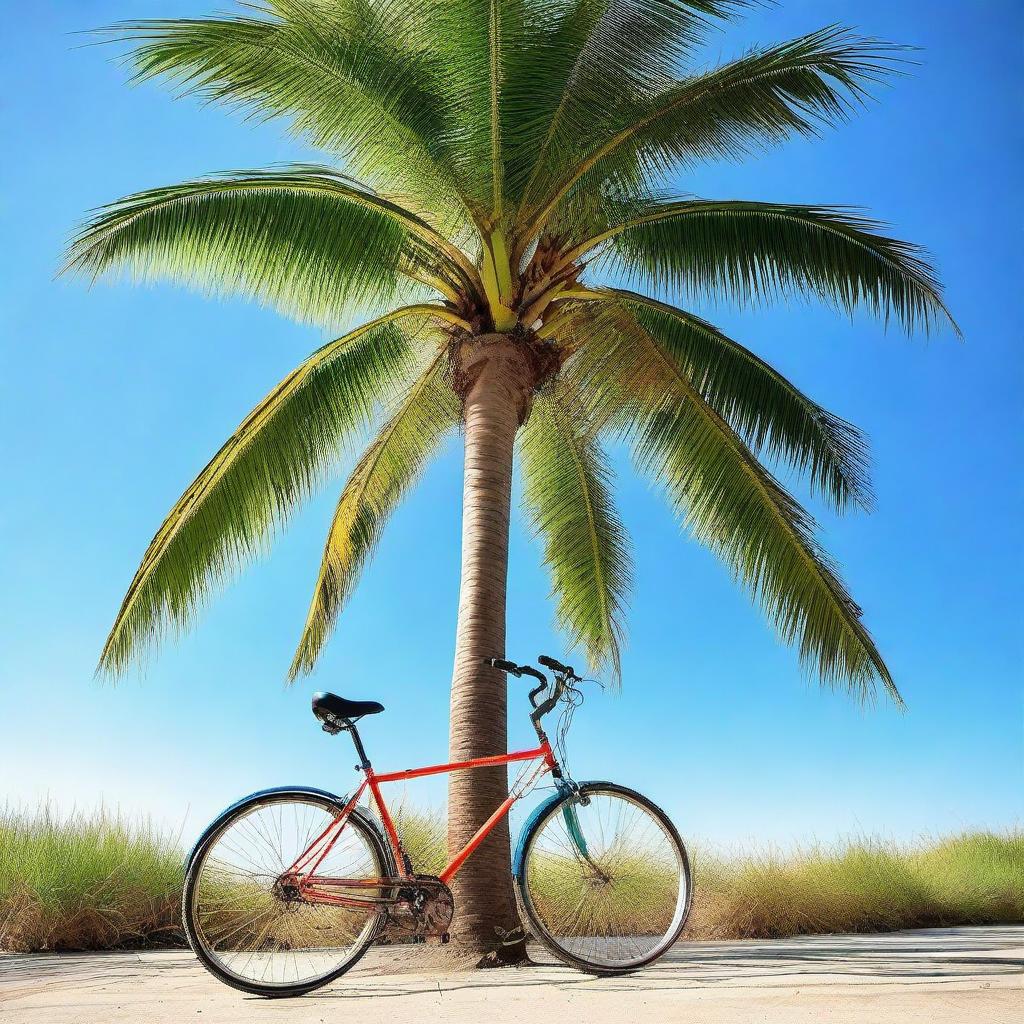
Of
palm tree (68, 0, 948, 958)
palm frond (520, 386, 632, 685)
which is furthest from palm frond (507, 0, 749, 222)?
palm frond (520, 386, 632, 685)

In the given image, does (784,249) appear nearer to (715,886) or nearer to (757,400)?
(757,400)

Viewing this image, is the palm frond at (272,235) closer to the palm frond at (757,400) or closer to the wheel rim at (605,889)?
the palm frond at (757,400)

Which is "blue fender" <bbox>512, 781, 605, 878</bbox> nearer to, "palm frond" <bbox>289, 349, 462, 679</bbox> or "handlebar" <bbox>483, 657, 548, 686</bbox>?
"handlebar" <bbox>483, 657, 548, 686</bbox>

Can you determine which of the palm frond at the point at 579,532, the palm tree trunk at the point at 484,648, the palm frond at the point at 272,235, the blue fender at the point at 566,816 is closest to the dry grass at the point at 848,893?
the palm frond at the point at 579,532

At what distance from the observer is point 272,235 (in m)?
7.61

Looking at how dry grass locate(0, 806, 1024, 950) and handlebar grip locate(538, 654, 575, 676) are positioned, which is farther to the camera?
dry grass locate(0, 806, 1024, 950)

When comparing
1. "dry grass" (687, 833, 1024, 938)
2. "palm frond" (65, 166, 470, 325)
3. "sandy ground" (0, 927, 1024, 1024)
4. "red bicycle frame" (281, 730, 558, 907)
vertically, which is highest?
"palm frond" (65, 166, 470, 325)

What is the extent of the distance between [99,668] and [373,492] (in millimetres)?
3248

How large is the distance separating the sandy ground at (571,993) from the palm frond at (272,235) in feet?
17.2

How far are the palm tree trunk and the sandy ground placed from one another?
1.36 ft

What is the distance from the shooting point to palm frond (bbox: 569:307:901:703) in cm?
784

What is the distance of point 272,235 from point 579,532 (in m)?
4.66

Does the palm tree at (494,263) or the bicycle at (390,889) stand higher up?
the palm tree at (494,263)

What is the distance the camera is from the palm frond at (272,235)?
24.1 ft
